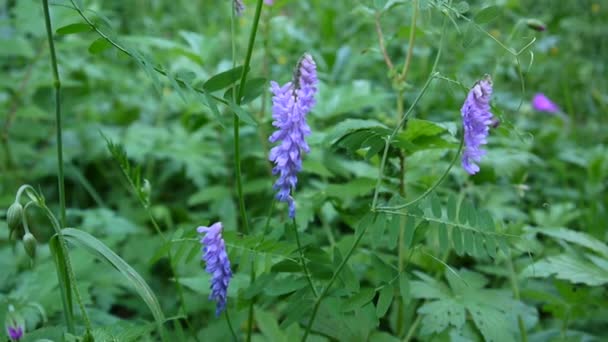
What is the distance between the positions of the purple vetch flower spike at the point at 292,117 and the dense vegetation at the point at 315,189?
11 millimetres

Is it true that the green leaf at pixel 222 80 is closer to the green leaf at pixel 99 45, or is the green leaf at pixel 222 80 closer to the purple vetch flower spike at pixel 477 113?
the green leaf at pixel 99 45

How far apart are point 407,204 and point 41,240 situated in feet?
5.67

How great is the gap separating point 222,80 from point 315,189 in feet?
3.75

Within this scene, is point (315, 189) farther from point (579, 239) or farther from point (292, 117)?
point (292, 117)

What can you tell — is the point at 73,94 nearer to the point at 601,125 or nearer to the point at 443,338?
the point at 443,338

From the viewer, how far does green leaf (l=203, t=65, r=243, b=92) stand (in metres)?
1.14

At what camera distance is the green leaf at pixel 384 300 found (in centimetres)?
117

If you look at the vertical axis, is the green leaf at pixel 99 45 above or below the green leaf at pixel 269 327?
above

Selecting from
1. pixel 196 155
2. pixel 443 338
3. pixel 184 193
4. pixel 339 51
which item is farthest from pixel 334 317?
pixel 339 51

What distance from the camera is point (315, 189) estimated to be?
225 centimetres

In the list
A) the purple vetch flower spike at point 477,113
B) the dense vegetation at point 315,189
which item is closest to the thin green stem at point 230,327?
the dense vegetation at point 315,189

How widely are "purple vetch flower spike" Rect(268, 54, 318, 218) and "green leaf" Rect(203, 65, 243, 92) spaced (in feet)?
0.30

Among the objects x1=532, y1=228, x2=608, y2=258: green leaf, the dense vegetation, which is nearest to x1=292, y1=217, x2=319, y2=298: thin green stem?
the dense vegetation

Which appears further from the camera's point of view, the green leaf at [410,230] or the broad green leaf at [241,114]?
the green leaf at [410,230]
